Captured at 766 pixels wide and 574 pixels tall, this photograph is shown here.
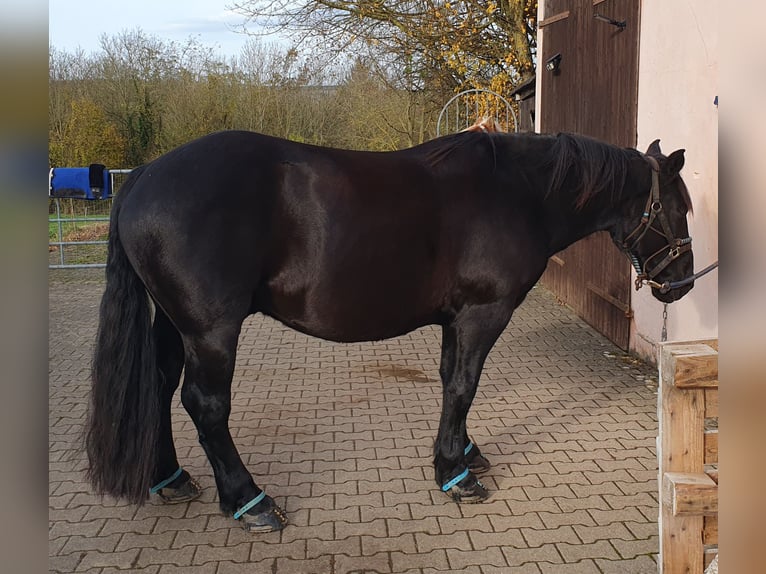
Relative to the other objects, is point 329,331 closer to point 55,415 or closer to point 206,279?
point 206,279

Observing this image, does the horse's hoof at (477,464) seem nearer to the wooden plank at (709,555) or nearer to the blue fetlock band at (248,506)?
the blue fetlock band at (248,506)

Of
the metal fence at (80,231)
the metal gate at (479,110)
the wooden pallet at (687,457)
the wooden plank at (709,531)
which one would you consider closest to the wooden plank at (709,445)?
the wooden pallet at (687,457)

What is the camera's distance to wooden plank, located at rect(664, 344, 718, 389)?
92.3 inches

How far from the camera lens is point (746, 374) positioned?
2.07 feet

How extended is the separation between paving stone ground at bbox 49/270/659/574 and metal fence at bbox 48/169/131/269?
5.46 meters

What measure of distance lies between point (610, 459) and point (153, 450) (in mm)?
2538

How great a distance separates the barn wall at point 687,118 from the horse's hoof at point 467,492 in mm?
2163

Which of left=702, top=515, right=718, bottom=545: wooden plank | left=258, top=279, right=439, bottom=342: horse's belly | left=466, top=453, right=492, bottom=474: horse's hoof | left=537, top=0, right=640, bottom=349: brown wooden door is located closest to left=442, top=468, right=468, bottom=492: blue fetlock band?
left=466, top=453, right=492, bottom=474: horse's hoof

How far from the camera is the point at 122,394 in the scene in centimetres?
320

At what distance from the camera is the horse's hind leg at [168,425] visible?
3.54 m

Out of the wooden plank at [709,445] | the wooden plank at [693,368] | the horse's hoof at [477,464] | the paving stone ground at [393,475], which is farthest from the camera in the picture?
the horse's hoof at [477,464]

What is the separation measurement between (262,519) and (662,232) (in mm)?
2480

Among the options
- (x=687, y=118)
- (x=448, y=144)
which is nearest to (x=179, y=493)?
(x=448, y=144)

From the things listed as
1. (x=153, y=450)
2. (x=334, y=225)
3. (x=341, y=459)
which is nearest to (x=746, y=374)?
(x=334, y=225)
